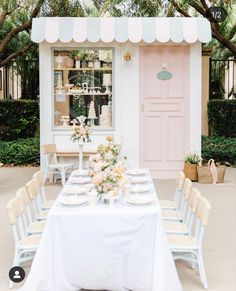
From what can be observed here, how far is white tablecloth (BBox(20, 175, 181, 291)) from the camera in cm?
461

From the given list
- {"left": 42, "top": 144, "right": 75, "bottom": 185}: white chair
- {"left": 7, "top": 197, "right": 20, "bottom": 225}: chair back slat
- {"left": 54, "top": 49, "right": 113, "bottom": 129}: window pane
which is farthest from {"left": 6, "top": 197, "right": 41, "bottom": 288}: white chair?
{"left": 54, "top": 49, "right": 113, "bottom": 129}: window pane

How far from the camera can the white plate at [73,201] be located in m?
4.89

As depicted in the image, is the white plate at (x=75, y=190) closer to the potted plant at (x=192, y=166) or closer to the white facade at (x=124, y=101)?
the white facade at (x=124, y=101)

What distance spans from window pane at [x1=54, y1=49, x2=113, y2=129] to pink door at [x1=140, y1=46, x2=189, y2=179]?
2.09 ft

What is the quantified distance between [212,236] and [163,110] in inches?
162

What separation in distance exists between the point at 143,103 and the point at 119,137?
29.8 inches

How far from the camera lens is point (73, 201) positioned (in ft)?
16.2

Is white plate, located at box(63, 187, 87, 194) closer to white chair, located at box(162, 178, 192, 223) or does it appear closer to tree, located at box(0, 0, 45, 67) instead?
white chair, located at box(162, 178, 192, 223)

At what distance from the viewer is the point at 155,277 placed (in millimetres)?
4500

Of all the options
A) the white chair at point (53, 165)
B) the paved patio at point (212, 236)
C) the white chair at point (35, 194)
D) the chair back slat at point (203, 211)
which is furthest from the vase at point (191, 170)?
the chair back slat at point (203, 211)

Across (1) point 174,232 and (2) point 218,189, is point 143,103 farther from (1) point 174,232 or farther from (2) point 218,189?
(1) point 174,232

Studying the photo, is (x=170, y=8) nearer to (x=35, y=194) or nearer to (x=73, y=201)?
(x=35, y=194)

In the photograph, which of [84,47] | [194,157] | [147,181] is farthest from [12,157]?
[147,181]

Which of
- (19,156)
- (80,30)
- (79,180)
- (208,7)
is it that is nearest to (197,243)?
(79,180)
